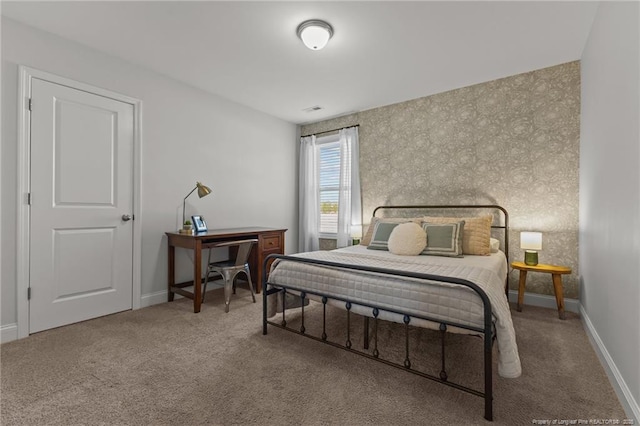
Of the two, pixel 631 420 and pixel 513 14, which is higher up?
pixel 513 14

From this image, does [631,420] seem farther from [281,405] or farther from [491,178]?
[491,178]

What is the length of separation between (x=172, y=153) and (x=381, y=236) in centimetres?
254

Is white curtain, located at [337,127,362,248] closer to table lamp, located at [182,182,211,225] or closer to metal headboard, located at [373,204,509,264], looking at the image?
metal headboard, located at [373,204,509,264]

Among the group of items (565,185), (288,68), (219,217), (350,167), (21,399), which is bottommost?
(21,399)

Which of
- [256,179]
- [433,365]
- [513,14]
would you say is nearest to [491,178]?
[513,14]

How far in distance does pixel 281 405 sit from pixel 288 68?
296 cm

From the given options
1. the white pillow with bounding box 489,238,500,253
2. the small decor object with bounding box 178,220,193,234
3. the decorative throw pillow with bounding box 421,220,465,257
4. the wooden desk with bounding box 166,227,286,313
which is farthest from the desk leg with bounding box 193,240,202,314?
the white pillow with bounding box 489,238,500,253

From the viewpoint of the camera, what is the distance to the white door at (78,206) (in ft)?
8.08

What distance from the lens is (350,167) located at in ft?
14.9

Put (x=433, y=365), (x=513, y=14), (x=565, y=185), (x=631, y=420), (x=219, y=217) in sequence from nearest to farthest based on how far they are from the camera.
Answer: (x=631, y=420), (x=433, y=365), (x=513, y=14), (x=565, y=185), (x=219, y=217)

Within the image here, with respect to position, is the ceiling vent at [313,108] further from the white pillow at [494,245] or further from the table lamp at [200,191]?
the white pillow at [494,245]

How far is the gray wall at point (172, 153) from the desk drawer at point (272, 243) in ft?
2.15

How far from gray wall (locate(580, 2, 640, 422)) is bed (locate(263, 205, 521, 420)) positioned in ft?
1.89

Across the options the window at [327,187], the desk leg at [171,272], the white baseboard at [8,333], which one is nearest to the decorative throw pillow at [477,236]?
the window at [327,187]
